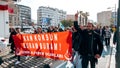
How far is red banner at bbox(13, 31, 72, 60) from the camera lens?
8.69 meters

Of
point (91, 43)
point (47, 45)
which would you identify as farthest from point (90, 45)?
point (47, 45)

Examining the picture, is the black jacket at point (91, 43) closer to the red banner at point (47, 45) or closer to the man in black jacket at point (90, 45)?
the man in black jacket at point (90, 45)

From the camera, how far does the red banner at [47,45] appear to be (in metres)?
8.69

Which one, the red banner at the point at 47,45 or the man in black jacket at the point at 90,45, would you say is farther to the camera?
the red banner at the point at 47,45

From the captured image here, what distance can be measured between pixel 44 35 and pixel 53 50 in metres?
0.88

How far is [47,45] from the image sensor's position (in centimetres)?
974

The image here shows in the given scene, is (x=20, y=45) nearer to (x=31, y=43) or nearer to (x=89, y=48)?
(x=31, y=43)

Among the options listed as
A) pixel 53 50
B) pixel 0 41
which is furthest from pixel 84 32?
pixel 0 41

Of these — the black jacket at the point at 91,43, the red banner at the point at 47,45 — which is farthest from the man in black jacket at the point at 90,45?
the red banner at the point at 47,45

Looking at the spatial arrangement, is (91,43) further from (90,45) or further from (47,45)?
(47,45)

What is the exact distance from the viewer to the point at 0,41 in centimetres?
1544

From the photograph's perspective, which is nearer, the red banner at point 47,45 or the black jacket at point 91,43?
the black jacket at point 91,43

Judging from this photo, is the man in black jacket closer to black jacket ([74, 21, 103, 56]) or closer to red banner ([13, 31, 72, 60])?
black jacket ([74, 21, 103, 56])

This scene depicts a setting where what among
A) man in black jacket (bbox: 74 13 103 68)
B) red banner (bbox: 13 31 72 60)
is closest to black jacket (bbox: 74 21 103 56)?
man in black jacket (bbox: 74 13 103 68)
